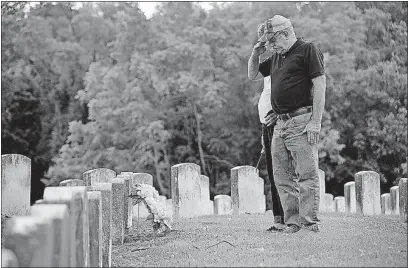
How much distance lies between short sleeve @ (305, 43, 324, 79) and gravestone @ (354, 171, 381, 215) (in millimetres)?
5186

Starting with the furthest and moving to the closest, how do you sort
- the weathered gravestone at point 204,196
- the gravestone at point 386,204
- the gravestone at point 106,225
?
1. the gravestone at point 386,204
2. the weathered gravestone at point 204,196
3. the gravestone at point 106,225

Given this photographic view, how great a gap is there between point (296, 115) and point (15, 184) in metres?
4.83

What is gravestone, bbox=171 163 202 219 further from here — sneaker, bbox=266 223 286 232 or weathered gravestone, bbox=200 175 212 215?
sneaker, bbox=266 223 286 232

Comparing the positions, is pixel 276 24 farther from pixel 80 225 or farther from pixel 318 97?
pixel 80 225

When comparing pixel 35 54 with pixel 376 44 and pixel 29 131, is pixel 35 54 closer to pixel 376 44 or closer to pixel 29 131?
pixel 29 131

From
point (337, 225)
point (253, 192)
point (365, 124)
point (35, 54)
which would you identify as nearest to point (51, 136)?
point (35, 54)

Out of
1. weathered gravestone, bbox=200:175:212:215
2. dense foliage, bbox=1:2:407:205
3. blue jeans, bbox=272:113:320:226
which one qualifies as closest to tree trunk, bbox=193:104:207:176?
dense foliage, bbox=1:2:407:205

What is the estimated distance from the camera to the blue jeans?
6531mm

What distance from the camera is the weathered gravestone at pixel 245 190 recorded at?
446 inches

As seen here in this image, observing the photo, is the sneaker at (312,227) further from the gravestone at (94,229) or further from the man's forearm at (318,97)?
the gravestone at (94,229)

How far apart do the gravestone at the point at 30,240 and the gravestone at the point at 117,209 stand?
305cm

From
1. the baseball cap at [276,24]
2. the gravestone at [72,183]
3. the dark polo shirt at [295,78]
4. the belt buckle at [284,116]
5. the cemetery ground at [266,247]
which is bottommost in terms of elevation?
the cemetery ground at [266,247]

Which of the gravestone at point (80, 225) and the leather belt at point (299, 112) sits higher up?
the leather belt at point (299, 112)

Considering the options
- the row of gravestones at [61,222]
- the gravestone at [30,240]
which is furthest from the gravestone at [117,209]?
the gravestone at [30,240]
